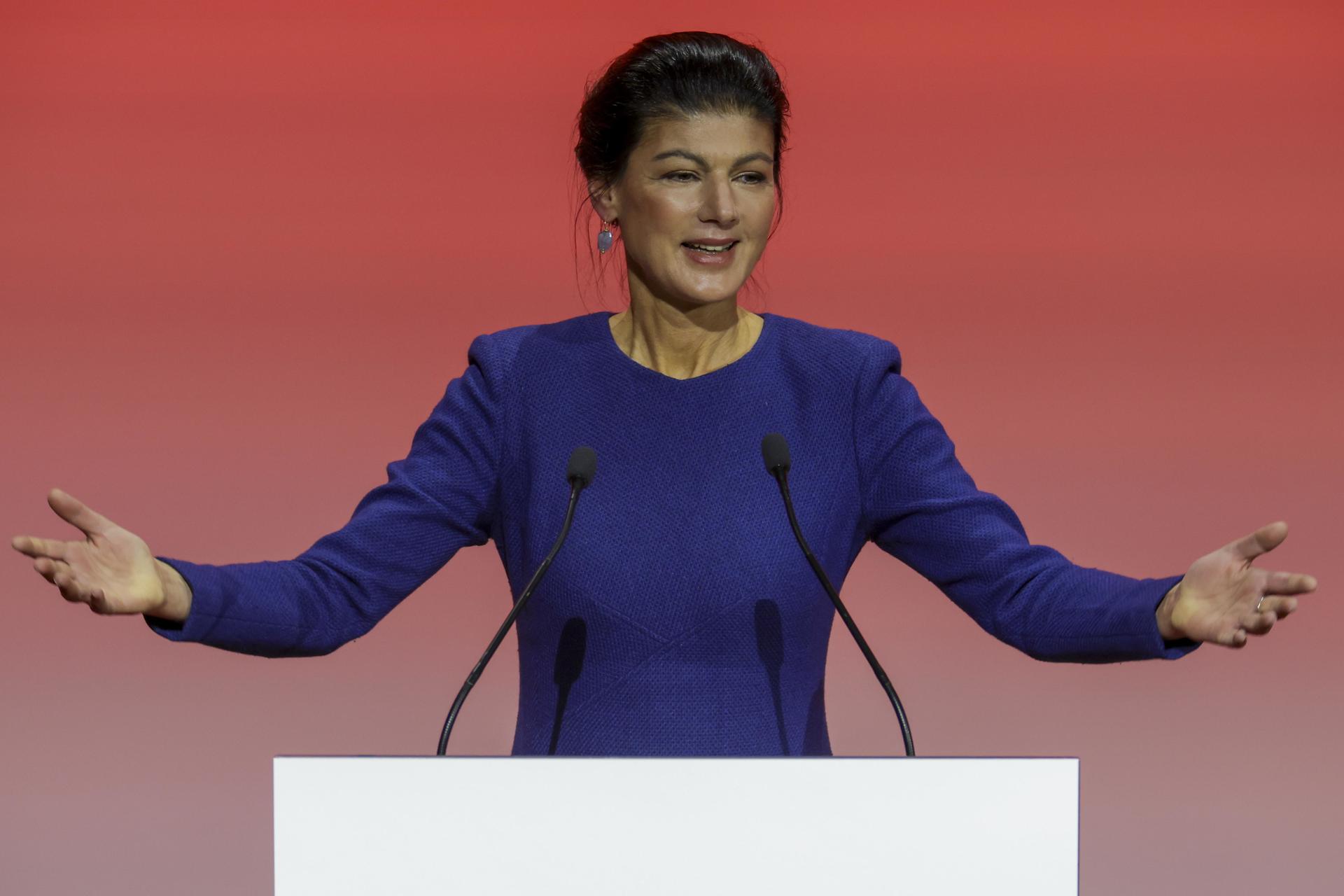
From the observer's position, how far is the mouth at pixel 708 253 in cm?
152

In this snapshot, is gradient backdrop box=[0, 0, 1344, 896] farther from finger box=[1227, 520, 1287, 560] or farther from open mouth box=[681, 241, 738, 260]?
finger box=[1227, 520, 1287, 560]

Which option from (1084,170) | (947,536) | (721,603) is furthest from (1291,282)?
(721,603)

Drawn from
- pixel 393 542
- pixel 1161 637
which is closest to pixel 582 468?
pixel 393 542

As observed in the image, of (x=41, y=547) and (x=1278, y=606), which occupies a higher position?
(x=41, y=547)

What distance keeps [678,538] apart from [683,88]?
1.45 feet

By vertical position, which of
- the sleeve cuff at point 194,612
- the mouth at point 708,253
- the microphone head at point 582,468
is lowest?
the sleeve cuff at point 194,612

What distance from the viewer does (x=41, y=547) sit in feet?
3.75

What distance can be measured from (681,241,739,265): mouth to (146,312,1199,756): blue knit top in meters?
0.11

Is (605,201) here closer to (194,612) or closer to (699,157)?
(699,157)

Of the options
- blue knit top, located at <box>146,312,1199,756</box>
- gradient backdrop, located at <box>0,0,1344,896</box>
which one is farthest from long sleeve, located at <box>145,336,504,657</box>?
gradient backdrop, located at <box>0,0,1344,896</box>

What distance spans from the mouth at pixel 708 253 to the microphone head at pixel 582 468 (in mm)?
280

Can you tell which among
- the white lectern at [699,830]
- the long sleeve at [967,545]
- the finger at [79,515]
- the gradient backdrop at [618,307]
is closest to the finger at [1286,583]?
the long sleeve at [967,545]

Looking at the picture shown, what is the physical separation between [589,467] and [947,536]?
359 mm

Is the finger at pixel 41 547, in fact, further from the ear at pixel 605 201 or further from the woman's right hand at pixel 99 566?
the ear at pixel 605 201
